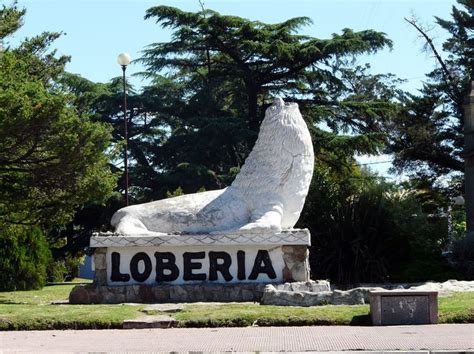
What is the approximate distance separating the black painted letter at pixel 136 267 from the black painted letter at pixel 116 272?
0.15 metres

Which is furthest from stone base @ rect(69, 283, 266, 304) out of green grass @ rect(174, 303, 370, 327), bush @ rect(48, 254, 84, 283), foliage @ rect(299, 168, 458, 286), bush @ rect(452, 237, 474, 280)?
bush @ rect(48, 254, 84, 283)

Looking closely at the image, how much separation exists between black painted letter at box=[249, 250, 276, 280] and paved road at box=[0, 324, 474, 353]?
469cm

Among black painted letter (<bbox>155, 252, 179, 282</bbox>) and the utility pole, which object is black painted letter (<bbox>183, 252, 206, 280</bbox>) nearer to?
black painted letter (<bbox>155, 252, 179, 282</bbox>)

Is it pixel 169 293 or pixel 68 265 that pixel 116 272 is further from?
pixel 68 265

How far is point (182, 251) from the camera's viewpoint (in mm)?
16719

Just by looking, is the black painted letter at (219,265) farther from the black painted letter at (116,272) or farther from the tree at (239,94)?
the tree at (239,94)

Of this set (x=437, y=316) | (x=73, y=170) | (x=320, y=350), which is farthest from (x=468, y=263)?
(x=320, y=350)

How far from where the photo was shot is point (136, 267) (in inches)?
661

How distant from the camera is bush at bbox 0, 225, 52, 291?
25.9 m

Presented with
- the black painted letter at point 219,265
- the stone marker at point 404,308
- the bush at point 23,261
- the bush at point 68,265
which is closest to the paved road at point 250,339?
the stone marker at point 404,308

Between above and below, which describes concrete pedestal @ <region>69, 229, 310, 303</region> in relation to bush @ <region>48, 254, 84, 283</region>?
above

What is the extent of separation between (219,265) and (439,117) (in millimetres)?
24312

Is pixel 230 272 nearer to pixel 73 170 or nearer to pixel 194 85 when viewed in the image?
pixel 73 170

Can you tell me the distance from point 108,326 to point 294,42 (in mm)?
23660
